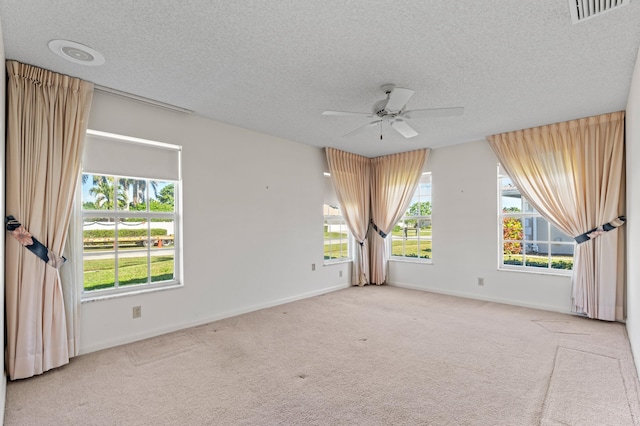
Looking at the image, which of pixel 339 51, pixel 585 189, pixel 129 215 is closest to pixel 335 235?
pixel 129 215

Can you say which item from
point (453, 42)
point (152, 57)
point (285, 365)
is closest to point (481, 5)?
point (453, 42)

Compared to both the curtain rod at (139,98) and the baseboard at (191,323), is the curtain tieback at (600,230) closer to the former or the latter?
the baseboard at (191,323)

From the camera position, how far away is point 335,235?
6.08m

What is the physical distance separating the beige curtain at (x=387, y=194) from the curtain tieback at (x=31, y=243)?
4872 millimetres

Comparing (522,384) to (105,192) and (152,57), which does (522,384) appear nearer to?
(152,57)

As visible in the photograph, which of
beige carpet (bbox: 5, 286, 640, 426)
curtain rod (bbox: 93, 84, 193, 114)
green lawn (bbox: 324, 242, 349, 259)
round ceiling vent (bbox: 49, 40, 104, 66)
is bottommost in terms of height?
beige carpet (bbox: 5, 286, 640, 426)

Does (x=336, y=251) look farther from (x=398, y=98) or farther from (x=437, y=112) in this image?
(x=398, y=98)

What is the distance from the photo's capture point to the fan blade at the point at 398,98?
2614 millimetres

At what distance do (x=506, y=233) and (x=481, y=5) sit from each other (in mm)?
3921

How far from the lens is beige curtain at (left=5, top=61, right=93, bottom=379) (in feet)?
8.50

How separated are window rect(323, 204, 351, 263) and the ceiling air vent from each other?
14.1 feet

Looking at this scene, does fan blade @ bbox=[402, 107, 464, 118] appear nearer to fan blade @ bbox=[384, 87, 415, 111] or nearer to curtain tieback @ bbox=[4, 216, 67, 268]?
fan blade @ bbox=[384, 87, 415, 111]

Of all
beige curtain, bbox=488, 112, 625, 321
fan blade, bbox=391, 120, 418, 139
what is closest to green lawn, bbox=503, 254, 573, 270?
beige curtain, bbox=488, 112, 625, 321

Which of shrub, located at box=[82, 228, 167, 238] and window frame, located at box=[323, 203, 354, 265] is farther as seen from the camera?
window frame, located at box=[323, 203, 354, 265]
